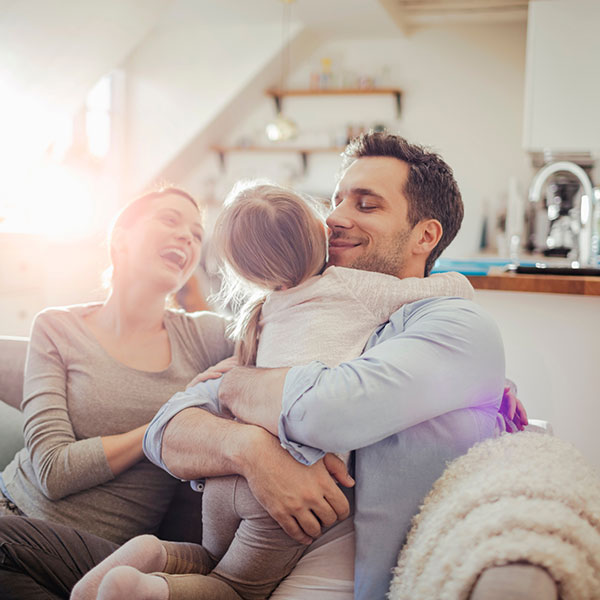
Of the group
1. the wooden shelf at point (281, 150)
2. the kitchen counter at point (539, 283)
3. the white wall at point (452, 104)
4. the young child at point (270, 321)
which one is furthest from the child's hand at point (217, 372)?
the wooden shelf at point (281, 150)

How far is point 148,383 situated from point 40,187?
427 cm

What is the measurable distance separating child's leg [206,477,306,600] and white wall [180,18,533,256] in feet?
14.7

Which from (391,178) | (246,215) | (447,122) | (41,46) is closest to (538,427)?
(391,178)

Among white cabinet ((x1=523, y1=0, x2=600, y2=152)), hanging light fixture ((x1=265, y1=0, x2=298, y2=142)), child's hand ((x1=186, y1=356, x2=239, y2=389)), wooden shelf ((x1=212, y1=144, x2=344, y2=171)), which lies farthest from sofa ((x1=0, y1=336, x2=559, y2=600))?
wooden shelf ((x1=212, y1=144, x2=344, y2=171))

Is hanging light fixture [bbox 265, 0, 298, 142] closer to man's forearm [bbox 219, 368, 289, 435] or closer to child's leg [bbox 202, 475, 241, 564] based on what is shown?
man's forearm [bbox 219, 368, 289, 435]

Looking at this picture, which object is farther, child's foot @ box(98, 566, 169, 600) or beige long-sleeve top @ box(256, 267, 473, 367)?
beige long-sleeve top @ box(256, 267, 473, 367)

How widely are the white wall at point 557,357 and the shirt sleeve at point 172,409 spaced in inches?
49.8

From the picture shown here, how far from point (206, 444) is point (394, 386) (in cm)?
35

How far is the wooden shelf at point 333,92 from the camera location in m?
5.51

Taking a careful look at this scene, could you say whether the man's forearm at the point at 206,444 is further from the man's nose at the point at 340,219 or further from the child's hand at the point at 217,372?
the man's nose at the point at 340,219

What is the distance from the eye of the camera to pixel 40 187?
5.32 m

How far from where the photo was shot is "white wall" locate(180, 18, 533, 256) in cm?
535

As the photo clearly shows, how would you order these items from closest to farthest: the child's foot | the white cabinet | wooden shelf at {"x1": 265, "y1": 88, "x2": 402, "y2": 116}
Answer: the child's foot, the white cabinet, wooden shelf at {"x1": 265, "y1": 88, "x2": 402, "y2": 116}

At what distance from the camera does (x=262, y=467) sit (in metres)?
1.06
